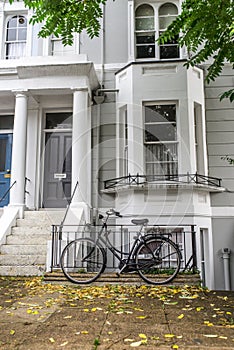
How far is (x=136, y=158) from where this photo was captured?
8.30m

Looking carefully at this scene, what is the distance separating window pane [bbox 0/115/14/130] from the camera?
9727mm

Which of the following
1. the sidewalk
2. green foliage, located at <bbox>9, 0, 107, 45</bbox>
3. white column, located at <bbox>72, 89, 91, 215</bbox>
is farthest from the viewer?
white column, located at <bbox>72, 89, 91, 215</bbox>

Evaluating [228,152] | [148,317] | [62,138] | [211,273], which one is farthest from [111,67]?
[148,317]

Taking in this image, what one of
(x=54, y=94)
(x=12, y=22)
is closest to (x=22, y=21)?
(x=12, y=22)

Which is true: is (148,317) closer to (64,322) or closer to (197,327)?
(197,327)

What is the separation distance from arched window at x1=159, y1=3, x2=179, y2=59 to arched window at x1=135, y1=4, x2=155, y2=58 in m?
0.26

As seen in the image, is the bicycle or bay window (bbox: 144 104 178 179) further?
bay window (bbox: 144 104 178 179)

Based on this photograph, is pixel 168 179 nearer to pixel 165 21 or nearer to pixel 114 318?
pixel 165 21

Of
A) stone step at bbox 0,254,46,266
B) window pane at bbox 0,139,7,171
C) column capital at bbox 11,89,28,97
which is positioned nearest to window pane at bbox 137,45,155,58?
column capital at bbox 11,89,28,97

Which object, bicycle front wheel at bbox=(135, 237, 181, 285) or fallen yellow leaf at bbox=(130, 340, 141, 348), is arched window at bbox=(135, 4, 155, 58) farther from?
fallen yellow leaf at bbox=(130, 340, 141, 348)

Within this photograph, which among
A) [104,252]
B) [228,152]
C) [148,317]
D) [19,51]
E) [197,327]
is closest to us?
[197,327]

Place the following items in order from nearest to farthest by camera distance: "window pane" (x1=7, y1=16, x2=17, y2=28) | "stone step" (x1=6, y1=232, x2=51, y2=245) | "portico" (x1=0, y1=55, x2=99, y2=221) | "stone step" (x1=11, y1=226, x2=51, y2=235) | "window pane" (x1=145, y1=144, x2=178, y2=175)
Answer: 1. "stone step" (x1=6, y1=232, x2=51, y2=245)
2. "stone step" (x1=11, y1=226, x2=51, y2=235)
3. "portico" (x1=0, y1=55, x2=99, y2=221)
4. "window pane" (x1=145, y1=144, x2=178, y2=175)
5. "window pane" (x1=7, y1=16, x2=17, y2=28)

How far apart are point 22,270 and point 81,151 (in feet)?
10.0

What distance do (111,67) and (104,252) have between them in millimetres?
5961
